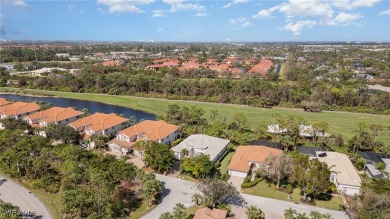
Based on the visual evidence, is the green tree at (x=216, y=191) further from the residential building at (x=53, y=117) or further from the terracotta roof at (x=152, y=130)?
the residential building at (x=53, y=117)

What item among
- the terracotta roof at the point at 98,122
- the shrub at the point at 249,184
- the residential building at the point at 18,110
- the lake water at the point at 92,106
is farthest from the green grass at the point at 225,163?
the residential building at the point at 18,110

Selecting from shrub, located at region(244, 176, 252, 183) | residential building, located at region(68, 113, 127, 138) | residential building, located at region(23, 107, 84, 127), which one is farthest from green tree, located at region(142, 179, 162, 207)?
residential building, located at region(23, 107, 84, 127)

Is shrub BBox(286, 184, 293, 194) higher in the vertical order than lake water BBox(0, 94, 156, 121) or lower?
higher

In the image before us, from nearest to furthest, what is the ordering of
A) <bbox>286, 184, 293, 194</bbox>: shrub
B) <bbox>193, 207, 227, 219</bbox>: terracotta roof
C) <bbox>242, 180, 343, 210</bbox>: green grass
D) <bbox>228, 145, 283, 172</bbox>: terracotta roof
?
<bbox>193, 207, 227, 219</bbox>: terracotta roof, <bbox>242, 180, 343, 210</bbox>: green grass, <bbox>286, 184, 293, 194</bbox>: shrub, <bbox>228, 145, 283, 172</bbox>: terracotta roof

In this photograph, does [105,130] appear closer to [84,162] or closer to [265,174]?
[84,162]

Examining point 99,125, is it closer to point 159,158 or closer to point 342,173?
point 159,158

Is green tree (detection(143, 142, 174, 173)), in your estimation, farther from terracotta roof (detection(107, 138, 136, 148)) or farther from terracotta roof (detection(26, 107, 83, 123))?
terracotta roof (detection(26, 107, 83, 123))

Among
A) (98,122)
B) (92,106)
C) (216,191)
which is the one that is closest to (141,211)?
(216,191)
